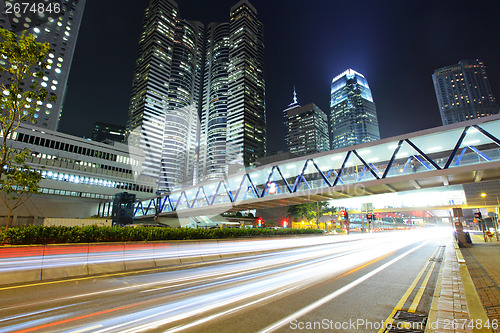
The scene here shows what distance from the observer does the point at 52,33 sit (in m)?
111

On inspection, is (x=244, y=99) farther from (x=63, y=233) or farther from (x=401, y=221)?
(x=63, y=233)

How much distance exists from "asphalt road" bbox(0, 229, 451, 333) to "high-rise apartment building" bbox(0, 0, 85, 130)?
11911cm

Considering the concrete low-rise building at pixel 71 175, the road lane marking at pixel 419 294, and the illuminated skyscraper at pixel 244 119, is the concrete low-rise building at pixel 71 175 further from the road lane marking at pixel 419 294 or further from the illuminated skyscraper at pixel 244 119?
the illuminated skyscraper at pixel 244 119

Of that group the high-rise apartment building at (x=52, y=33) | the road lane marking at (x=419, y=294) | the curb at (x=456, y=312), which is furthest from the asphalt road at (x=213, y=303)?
the high-rise apartment building at (x=52, y=33)

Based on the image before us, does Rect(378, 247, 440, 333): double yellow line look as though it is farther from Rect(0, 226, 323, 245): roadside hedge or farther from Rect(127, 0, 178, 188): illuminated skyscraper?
Rect(127, 0, 178, 188): illuminated skyscraper

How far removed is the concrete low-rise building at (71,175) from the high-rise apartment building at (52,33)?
49.0m

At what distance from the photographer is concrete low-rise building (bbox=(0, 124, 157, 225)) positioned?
5000 cm

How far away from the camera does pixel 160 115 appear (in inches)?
7579

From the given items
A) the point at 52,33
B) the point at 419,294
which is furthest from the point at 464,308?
the point at 52,33

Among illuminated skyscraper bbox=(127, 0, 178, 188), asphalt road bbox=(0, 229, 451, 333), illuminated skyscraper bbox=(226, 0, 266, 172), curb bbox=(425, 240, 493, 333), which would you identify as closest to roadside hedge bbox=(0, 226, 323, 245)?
asphalt road bbox=(0, 229, 451, 333)

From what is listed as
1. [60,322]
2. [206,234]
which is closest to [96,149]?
[206,234]

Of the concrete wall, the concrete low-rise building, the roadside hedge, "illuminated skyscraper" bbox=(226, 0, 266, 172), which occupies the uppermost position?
"illuminated skyscraper" bbox=(226, 0, 266, 172)

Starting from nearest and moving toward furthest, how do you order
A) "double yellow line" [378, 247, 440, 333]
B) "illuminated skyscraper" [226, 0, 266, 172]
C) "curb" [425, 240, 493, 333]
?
1. "curb" [425, 240, 493, 333]
2. "double yellow line" [378, 247, 440, 333]
3. "illuminated skyscraper" [226, 0, 266, 172]

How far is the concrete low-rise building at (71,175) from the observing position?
5000 centimetres
